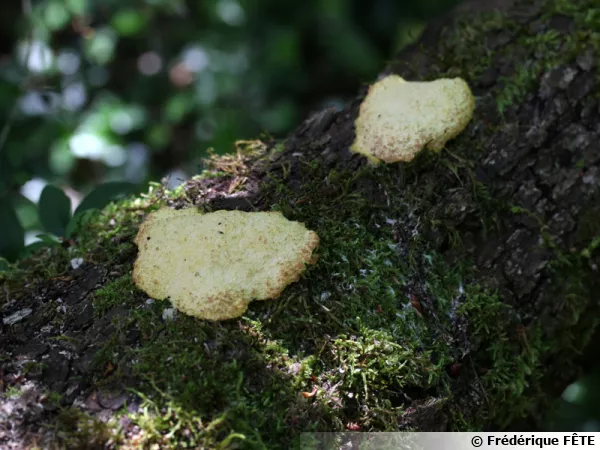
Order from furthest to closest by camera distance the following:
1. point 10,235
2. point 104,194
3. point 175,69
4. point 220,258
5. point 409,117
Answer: point 175,69
point 10,235
point 104,194
point 409,117
point 220,258

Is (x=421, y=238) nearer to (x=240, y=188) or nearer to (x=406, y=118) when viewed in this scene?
(x=406, y=118)

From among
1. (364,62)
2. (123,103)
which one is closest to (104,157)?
(123,103)

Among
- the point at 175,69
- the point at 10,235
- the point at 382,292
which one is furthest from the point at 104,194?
the point at 175,69

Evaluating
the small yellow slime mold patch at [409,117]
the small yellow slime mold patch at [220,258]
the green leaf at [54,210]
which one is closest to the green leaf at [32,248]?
the green leaf at [54,210]

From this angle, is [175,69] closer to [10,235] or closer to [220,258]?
[10,235]

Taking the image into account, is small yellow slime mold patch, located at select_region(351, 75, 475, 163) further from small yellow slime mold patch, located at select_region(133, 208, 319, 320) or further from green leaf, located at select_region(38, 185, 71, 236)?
green leaf, located at select_region(38, 185, 71, 236)

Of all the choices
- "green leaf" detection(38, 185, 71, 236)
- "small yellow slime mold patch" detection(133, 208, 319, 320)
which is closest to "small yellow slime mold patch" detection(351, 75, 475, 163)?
"small yellow slime mold patch" detection(133, 208, 319, 320)
